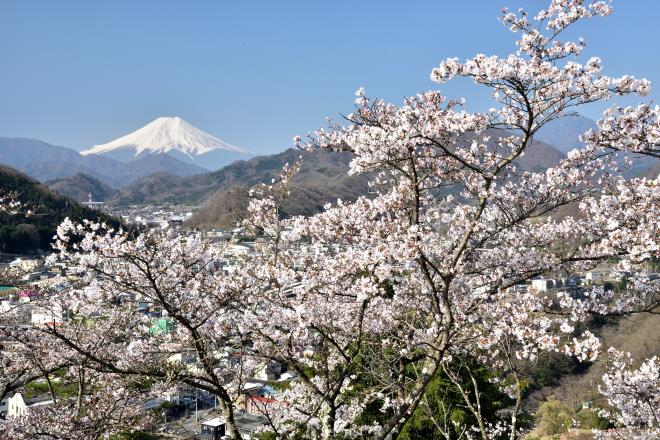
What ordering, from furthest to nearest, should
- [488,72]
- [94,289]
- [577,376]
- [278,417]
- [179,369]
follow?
[577,376] < [278,417] < [94,289] < [179,369] < [488,72]

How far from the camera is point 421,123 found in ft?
14.6

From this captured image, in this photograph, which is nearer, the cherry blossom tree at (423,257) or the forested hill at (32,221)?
the cherry blossom tree at (423,257)

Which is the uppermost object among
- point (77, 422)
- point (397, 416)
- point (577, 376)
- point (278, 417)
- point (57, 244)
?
point (57, 244)

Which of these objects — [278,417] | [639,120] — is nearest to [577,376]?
[278,417]

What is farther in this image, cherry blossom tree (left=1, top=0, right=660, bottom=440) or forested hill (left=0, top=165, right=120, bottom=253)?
forested hill (left=0, top=165, right=120, bottom=253)

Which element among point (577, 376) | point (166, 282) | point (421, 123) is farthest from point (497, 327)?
point (577, 376)

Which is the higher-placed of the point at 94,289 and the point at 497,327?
Result: the point at 497,327

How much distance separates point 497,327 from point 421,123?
224 cm

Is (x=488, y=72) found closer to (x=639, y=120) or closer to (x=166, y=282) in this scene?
(x=639, y=120)

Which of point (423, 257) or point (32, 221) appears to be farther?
point (32, 221)

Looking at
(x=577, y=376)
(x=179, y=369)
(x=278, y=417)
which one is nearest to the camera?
(x=179, y=369)

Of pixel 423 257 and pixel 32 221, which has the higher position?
pixel 423 257

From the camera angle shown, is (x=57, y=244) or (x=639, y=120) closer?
(x=639, y=120)

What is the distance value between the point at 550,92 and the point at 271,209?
7.33 m
